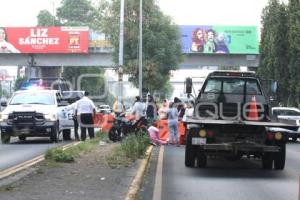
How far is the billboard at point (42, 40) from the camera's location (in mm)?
65750

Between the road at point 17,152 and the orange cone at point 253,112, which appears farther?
the road at point 17,152

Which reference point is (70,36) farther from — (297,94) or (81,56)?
(297,94)

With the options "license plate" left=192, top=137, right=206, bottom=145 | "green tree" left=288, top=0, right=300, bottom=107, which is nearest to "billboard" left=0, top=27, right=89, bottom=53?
"green tree" left=288, top=0, right=300, bottom=107

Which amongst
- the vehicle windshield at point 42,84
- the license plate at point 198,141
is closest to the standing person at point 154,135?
the license plate at point 198,141

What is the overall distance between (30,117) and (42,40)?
1758 inches

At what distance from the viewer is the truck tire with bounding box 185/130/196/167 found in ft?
47.9

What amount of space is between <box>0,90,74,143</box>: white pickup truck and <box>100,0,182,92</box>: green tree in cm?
2023

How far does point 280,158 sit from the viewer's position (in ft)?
48.8

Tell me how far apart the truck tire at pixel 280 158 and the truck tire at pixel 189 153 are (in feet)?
6.19

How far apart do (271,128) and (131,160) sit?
135 inches

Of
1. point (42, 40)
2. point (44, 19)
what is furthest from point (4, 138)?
point (44, 19)

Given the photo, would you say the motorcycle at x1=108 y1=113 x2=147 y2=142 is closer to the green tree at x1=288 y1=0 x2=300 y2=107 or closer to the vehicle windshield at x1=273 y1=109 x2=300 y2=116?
the vehicle windshield at x1=273 y1=109 x2=300 y2=116

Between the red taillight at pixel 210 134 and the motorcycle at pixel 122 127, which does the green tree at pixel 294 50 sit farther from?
the red taillight at pixel 210 134

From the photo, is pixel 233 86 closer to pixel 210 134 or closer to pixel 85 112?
pixel 210 134
